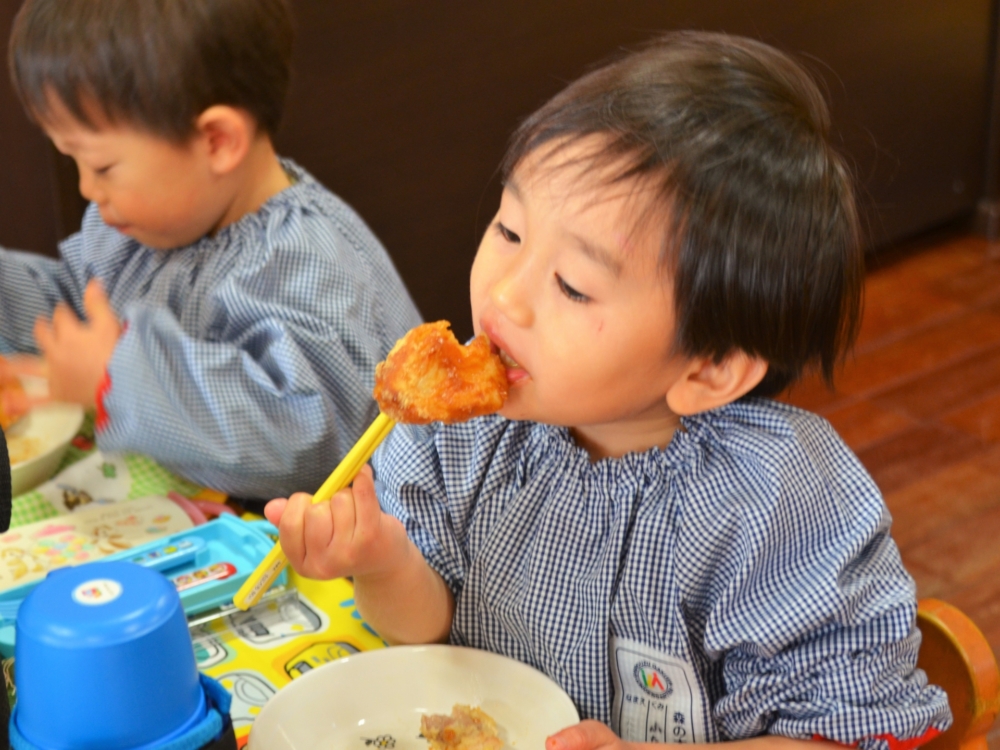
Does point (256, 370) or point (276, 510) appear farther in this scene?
point (256, 370)

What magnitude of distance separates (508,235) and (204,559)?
1.38ft

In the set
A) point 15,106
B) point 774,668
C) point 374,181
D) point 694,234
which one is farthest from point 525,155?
point 374,181

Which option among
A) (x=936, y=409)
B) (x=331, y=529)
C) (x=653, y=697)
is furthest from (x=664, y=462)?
(x=936, y=409)

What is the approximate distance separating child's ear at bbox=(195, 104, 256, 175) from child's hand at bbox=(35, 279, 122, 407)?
0.80ft

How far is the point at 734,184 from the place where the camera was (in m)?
0.85

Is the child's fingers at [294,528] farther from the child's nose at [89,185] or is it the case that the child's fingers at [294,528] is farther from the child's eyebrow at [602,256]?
the child's nose at [89,185]

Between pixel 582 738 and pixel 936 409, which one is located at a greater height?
pixel 582 738

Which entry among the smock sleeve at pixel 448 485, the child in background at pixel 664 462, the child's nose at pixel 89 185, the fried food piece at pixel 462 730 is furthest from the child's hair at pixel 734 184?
the child's nose at pixel 89 185

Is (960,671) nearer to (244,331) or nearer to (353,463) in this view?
(353,463)

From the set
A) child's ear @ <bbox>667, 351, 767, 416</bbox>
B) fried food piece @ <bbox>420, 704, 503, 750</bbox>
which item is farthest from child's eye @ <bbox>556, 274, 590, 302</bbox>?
fried food piece @ <bbox>420, 704, 503, 750</bbox>

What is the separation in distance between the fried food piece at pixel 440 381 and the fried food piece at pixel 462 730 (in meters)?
0.23

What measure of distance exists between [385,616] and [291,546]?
16 cm

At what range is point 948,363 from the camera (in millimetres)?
3053

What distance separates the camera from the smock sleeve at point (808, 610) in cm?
92
